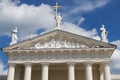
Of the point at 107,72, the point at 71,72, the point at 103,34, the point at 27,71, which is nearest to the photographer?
the point at 107,72

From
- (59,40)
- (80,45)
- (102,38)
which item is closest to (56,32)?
(59,40)

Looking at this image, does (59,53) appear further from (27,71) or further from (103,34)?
(103,34)

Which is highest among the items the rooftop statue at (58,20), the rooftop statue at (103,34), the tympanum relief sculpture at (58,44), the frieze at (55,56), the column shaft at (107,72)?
the rooftop statue at (58,20)

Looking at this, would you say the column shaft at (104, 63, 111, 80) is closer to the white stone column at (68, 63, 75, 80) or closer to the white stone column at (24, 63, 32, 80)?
the white stone column at (68, 63, 75, 80)

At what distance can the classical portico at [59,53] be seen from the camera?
31.4 metres

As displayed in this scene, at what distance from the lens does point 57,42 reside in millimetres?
32625

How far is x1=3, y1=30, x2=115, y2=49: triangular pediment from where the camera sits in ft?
106

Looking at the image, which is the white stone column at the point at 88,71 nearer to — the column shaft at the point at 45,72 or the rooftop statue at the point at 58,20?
the column shaft at the point at 45,72

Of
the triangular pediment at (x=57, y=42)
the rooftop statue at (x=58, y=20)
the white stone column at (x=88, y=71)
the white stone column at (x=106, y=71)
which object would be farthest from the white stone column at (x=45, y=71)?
the white stone column at (x=106, y=71)

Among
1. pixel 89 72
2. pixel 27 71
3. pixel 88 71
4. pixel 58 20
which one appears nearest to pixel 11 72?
pixel 27 71

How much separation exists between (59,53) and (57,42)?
1.44 m

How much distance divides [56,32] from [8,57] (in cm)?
647

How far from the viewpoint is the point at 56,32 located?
1294 inches

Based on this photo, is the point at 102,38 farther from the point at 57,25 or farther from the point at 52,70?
the point at 52,70
